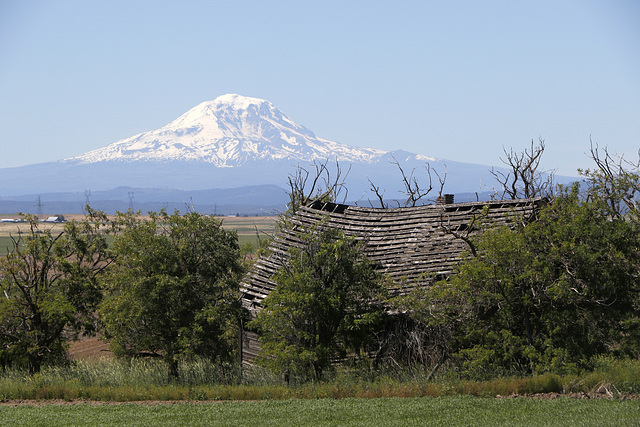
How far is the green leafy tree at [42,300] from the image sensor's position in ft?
73.4

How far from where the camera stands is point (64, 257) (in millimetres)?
23891

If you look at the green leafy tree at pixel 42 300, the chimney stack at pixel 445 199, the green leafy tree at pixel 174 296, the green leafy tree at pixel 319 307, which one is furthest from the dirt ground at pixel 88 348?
the chimney stack at pixel 445 199

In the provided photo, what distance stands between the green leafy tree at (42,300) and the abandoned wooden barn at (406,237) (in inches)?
219

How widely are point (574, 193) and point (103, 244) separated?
1618 centimetres

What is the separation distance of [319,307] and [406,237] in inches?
208

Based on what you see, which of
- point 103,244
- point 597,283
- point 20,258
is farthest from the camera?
point 103,244

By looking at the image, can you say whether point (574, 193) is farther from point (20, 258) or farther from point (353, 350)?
point (20, 258)

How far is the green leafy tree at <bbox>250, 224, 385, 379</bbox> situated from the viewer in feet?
60.8

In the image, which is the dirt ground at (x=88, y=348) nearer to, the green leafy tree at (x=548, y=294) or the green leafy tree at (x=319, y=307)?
the green leafy tree at (x=319, y=307)

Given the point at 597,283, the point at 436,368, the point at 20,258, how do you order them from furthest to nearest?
the point at 20,258, the point at 436,368, the point at 597,283

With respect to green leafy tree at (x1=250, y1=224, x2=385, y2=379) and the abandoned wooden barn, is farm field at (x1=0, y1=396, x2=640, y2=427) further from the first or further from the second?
the abandoned wooden barn

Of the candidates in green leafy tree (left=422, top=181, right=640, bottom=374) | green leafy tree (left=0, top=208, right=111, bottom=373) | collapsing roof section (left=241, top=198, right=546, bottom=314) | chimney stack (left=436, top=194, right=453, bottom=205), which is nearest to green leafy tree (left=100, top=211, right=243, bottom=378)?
collapsing roof section (left=241, top=198, right=546, bottom=314)

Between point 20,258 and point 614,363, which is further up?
point 20,258

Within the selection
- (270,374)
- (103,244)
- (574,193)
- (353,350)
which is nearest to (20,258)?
(103,244)
